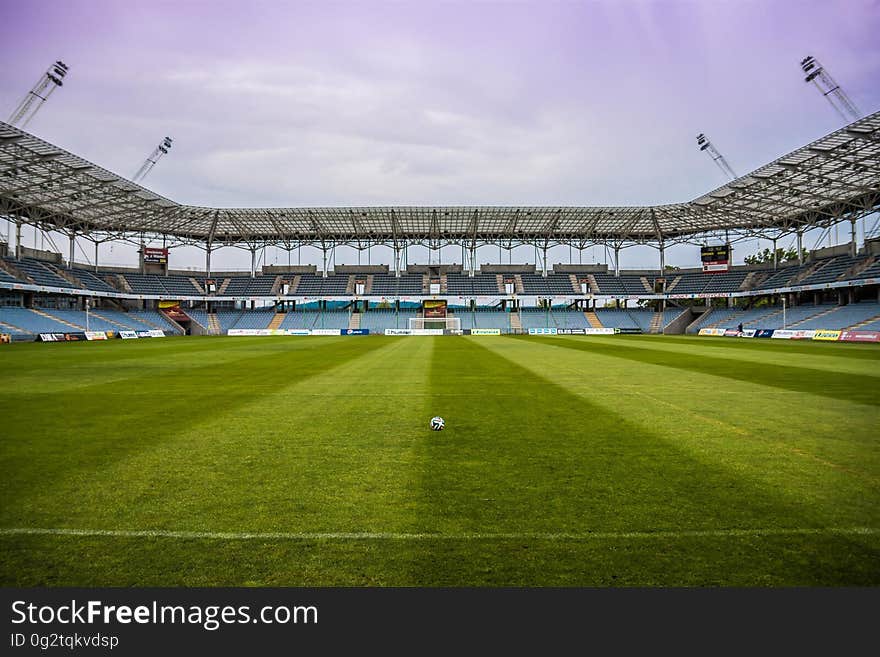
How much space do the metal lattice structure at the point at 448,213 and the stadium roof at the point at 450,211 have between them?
0.42ft

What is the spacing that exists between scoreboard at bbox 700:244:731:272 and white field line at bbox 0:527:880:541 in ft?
219

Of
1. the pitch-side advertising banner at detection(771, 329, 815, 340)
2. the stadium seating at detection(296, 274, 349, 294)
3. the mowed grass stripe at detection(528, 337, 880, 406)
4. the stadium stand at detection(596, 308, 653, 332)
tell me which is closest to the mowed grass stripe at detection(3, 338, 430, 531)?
the mowed grass stripe at detection(528, 337, 880, 406)

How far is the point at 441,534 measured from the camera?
11.9 ft

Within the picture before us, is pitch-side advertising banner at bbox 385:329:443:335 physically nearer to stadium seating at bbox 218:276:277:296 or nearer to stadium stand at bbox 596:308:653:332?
stadium seating at bbox 218:276:277:296

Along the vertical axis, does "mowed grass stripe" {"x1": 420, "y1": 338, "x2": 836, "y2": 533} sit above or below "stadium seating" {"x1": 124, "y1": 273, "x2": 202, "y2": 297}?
below

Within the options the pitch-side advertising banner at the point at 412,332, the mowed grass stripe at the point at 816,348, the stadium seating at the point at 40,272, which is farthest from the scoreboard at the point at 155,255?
the mowed grass stripe at the point at 816,348

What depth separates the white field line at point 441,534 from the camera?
11.8 feet

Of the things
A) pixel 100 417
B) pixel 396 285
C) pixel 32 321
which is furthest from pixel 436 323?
pixel 100 417

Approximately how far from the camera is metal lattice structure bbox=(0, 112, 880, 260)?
132ft

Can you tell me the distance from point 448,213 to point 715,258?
114 feet

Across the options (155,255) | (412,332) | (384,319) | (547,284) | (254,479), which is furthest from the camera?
(547,284)

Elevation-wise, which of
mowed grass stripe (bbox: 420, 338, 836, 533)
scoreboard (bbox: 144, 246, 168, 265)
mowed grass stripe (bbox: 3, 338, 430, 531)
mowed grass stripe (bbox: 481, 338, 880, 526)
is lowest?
mowed grass stripe (bbox: 481, 338, 880, 526)

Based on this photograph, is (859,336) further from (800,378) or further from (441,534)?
(441,534)

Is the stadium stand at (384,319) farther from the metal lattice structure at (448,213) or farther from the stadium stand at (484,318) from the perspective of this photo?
the metal lattice structure at (448,213)
